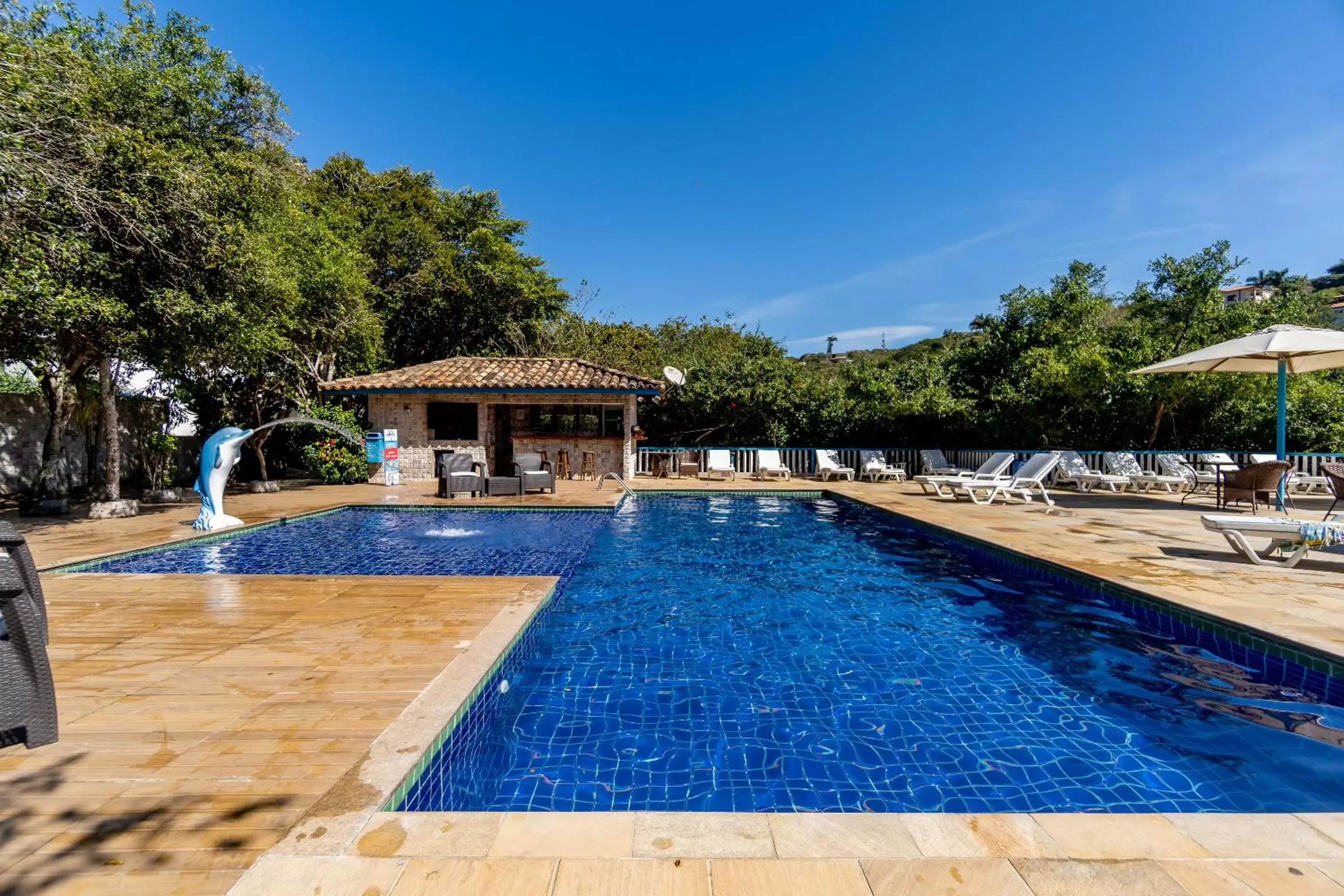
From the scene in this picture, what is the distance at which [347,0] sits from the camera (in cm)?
1425

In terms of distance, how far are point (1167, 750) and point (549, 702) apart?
3523 mm

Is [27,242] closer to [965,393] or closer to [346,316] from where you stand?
[346,316]

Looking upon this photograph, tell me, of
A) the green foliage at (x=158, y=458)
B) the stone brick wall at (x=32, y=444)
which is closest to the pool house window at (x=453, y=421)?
the green foliage at (x=158, y=458)

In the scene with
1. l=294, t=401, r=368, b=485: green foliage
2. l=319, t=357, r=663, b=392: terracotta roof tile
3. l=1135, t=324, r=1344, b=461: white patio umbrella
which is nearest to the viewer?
l=1135, t=324, r=1344, b=461: white patio umbrella

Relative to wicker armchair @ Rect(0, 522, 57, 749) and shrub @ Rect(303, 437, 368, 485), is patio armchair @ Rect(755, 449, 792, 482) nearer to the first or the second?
shrub @ Rect(303, 437, 368, 485)

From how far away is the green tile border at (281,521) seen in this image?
20.1 ft

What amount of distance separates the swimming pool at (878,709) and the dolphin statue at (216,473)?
1809 mm

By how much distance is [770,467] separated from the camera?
1577 cm

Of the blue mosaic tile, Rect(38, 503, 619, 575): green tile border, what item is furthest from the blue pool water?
the blue mosaic tile

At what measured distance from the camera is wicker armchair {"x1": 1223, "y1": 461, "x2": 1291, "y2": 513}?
8676 mm

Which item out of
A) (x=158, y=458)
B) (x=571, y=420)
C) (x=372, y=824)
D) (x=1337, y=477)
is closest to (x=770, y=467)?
(x=571, y=420)

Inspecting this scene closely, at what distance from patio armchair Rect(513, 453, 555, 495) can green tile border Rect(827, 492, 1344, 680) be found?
8.35 m

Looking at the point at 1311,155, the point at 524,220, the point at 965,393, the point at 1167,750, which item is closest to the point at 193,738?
the point at 1167,750

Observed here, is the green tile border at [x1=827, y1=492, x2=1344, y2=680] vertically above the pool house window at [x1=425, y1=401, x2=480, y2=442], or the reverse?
the pool house window at [x1=425, y1=401, x2=480, y2=442]
